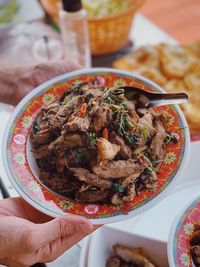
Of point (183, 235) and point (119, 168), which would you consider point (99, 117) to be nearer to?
point (119, 168)

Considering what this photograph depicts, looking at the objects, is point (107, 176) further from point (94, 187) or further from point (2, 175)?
point (2, 175)

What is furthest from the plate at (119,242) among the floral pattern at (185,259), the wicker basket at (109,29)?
the wicker basket at (109,29)

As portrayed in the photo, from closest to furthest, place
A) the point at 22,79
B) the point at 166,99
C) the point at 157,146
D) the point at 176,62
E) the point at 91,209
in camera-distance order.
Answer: the point at 91,209, the point at 157,146, the point at 166,99, the point at 22,79, the point at 176,62

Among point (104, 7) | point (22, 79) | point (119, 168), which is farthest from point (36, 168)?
point (104, 7)

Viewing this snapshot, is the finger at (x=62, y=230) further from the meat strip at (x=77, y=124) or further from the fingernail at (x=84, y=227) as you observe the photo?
the meat strip at (x=77, y=124)

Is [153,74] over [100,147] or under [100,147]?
over

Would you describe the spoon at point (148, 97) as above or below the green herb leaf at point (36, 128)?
above

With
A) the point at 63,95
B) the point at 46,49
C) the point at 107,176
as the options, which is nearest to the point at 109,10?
the point at 46,49
